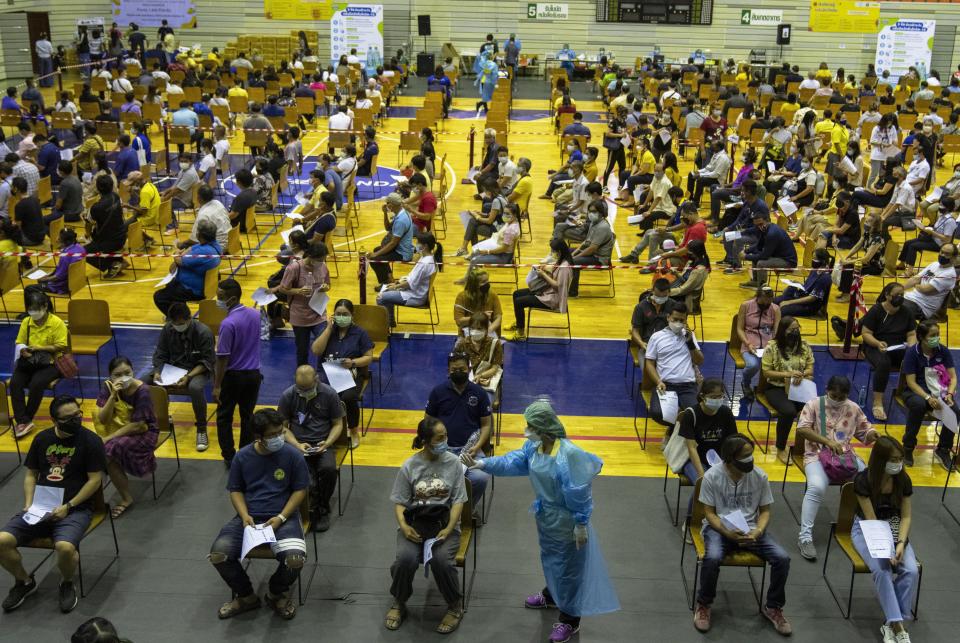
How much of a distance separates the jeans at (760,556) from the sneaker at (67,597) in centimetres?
446

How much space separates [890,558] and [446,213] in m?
12.2

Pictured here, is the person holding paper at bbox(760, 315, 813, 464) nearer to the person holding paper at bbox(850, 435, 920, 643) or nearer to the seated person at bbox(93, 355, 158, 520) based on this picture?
the person holding paper at bbox(850, 435, 920, 643)

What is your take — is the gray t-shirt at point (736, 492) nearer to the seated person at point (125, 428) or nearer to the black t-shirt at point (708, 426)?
the black t-shirt at point (708, 426)

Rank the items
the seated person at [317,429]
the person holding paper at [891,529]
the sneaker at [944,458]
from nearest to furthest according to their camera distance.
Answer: the person holding paper at [891,529], the seated person at [317,429], the sneaker at [944,458]

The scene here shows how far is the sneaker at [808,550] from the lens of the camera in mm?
8094

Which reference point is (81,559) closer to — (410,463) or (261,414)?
(261,414)

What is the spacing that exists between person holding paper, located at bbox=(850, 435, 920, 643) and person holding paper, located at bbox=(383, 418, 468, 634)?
291cm

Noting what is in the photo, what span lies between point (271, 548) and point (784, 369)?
509cm

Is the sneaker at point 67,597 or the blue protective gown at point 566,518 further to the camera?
the sneaker at point 67,597

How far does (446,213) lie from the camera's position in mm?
18328

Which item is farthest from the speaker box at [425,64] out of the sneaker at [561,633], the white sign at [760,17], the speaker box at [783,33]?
the sneaker at [561,633]

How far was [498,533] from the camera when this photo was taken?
27.5 ft

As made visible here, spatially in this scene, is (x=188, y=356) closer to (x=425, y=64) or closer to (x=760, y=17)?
(x=425, y=64)

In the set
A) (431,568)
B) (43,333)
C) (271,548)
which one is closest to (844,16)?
(43,333)
